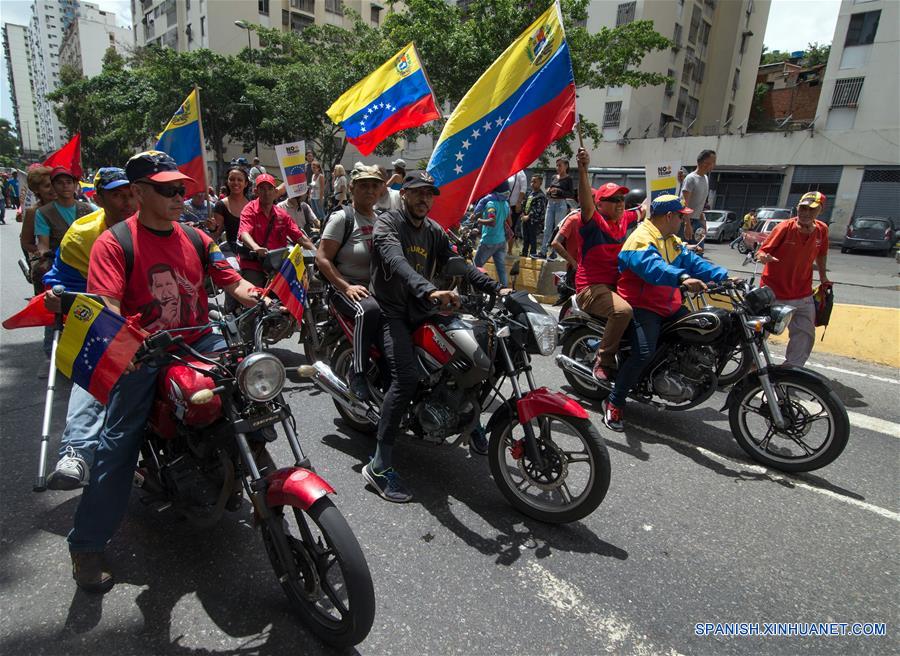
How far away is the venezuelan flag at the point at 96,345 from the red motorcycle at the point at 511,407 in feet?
3.21

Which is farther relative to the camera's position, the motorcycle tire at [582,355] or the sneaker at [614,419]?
the motorcycle tire at [582,355]

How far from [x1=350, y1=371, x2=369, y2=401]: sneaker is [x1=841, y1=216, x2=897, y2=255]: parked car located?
26.7m

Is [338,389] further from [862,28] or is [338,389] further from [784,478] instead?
→ [862,28]

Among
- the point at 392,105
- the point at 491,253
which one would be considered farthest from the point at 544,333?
the point at 491,253

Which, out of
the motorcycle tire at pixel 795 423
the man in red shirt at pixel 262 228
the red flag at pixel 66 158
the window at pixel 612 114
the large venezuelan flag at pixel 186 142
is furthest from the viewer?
the window at pixel 612 114

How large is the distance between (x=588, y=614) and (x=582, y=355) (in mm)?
2941

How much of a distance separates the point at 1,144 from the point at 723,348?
14810 centimetres

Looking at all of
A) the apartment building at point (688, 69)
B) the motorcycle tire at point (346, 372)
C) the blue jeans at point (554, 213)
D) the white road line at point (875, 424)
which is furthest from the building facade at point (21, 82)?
the white road line at point (875, 424)

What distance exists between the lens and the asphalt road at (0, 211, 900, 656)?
223cm

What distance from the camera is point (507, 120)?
4.10 metres

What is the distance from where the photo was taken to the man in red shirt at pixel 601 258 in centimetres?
447

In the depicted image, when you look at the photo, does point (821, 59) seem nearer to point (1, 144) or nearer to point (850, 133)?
point (850, 133)

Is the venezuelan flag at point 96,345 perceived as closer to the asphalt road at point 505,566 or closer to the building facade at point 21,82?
the asphalt road at point 505,566

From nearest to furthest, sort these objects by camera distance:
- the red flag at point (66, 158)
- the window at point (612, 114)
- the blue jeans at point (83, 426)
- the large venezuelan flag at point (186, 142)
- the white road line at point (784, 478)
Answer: the blue jeans at point (83, 426), the white road line at point (784, 478), the red flag at point (66, 158), the large venezuelan flag at point (186, 142), the window at point (612, 114)
